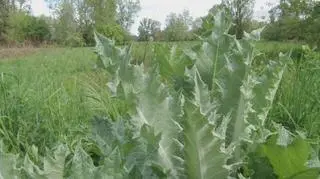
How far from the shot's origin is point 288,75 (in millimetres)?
3084

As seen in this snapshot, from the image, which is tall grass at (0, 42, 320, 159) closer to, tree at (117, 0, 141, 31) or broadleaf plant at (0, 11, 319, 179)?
broadleaf plant at (0, 11, 319, 179)

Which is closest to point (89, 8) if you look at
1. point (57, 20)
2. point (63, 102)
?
point (57, 20)

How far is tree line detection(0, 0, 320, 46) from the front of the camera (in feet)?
58.2

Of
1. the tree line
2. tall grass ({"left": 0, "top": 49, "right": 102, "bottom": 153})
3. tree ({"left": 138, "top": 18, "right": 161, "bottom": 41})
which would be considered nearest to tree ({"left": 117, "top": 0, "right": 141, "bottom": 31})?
the tree line

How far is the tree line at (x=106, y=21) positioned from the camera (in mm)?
17734

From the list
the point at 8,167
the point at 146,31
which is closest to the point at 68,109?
the point at 8,167

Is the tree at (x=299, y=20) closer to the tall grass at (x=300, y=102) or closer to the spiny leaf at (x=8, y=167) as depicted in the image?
the tall grass at (x=300, y=102)

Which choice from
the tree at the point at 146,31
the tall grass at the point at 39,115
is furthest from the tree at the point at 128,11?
the tall grass at the point at 39,115

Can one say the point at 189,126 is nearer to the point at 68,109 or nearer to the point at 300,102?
the point at 300,102

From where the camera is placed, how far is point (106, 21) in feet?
118

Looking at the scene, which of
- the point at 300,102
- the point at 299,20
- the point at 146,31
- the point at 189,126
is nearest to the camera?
the point at 189,126

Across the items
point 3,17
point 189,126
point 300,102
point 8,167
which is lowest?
point 3,17

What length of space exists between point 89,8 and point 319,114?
3776 centimetres

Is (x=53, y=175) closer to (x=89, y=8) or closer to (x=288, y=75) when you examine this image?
(x=288, y=75)
